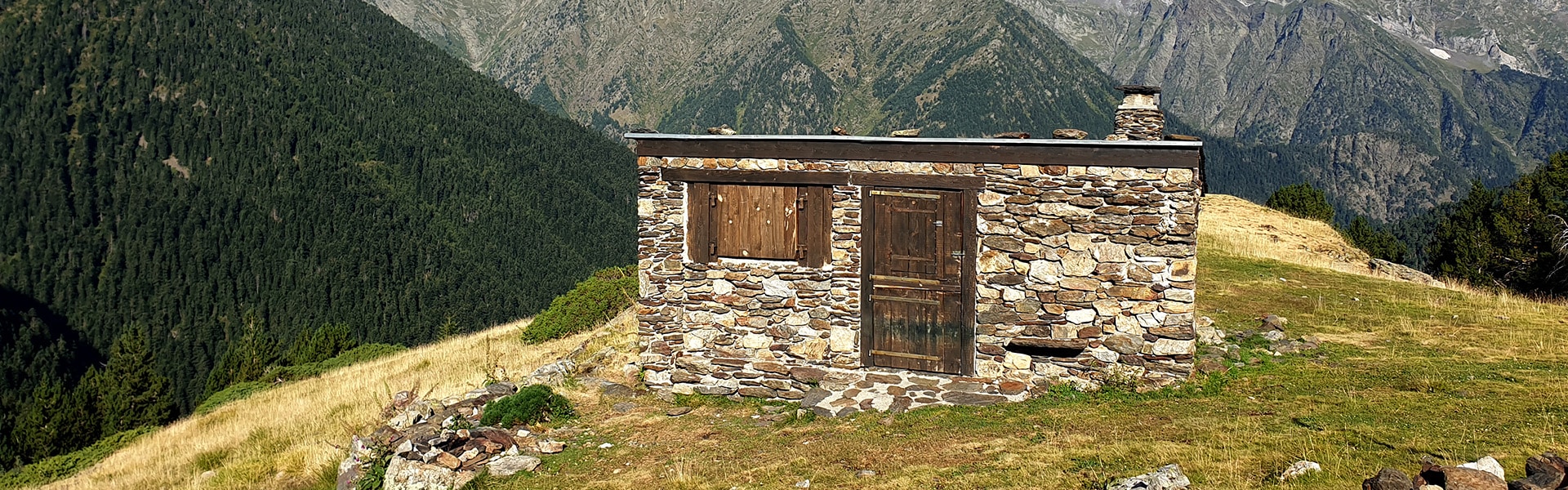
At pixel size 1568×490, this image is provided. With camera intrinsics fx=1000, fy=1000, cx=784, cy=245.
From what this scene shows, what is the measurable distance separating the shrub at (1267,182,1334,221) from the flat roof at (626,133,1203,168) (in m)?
34.4

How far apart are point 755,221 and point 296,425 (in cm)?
948

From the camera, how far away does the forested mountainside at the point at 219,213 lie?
143000mm

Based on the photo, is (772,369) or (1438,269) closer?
(772,369)

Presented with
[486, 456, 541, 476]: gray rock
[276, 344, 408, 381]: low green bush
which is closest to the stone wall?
[486, 456, 541, 476]: gray rock

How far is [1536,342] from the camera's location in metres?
14.8

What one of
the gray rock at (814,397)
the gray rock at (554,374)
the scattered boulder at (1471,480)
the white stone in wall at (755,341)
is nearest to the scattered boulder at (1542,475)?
the scattered boulder at (1471,480)

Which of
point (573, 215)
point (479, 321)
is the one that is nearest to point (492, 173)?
point (573, 215)

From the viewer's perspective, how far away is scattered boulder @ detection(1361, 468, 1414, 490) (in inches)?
295

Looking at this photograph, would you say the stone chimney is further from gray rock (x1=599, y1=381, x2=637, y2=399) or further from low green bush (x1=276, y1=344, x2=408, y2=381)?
low green bush (x1=276, y1=344, x2=408, y2=381)

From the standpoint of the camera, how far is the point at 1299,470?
8656 millimetres

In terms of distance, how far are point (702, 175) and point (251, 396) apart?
19.0 metres

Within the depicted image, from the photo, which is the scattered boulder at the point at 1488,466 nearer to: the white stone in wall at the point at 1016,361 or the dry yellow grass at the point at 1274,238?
the white stone in wall at the point at 1016,361

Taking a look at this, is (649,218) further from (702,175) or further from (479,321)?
(479,321)

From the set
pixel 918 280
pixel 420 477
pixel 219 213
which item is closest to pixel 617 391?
pixel 420 477
